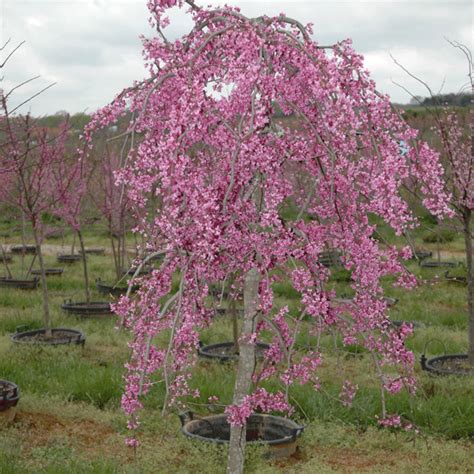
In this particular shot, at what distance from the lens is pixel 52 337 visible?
364 inches

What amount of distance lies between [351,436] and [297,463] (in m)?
0.72

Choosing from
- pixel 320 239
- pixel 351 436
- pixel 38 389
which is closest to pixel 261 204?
pixel 320 239

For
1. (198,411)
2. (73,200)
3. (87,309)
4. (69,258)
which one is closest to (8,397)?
(198,411)

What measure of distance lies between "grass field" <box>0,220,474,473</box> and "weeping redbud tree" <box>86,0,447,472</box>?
0.58m

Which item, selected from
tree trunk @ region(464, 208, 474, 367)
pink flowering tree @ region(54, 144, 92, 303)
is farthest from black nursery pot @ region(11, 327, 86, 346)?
tree trunk @ region(464, 208, 474, 367)

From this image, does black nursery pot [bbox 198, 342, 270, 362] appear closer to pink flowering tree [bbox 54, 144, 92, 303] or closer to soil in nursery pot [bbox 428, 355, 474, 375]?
soil in nursery pot [bbox 428, 355, 474, 375]

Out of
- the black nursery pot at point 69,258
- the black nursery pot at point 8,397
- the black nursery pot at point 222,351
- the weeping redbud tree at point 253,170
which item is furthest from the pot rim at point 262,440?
the black nursery pot at point 69,258

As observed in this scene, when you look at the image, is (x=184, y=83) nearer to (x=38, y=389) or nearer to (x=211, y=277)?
(x=211, y=277)

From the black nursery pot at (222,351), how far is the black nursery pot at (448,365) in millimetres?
1874

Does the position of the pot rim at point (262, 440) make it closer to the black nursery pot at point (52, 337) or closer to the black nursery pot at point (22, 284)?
the black nursery pot at point (52, 337)

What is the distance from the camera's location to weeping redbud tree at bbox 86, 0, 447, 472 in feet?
11.0

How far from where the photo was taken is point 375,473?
210 inches

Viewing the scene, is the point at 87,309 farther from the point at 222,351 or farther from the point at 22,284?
the point at 22,284

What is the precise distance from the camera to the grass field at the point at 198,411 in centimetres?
541
